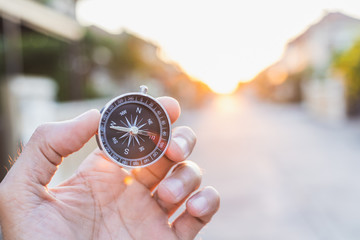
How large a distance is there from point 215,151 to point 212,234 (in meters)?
5.67

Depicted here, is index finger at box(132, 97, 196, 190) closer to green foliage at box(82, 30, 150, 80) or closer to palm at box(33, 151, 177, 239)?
palm at box(33, 151, 177, 239)

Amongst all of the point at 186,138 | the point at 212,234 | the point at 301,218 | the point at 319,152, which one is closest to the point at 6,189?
the point at 186,138

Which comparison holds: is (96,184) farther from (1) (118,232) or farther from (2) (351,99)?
(2) (351,99)

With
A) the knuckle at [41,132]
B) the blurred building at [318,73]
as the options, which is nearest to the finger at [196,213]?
the knuckle at [41,132]

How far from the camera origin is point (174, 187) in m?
1.88

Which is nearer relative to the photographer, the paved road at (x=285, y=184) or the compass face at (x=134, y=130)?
the compass face at (x=134, y=130)

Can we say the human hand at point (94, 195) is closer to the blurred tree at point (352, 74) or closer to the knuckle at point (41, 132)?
the knuckle at point (41, 132)

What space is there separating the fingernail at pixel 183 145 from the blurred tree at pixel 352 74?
1436cm

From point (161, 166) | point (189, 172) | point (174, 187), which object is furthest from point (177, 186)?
point (161, 166)

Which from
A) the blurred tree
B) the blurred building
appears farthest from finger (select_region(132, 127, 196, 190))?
the blurred building

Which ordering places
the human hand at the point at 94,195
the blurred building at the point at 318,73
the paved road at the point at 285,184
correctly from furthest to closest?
the blurred building at the point at 318,73 < the paved road at the point at 285,184 < the human hand at the point at 94,195

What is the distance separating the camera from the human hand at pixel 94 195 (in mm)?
1661

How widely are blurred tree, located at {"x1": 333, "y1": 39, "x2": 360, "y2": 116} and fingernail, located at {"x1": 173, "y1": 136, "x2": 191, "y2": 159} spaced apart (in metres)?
14.4

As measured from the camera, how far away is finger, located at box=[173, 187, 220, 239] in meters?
1.87
